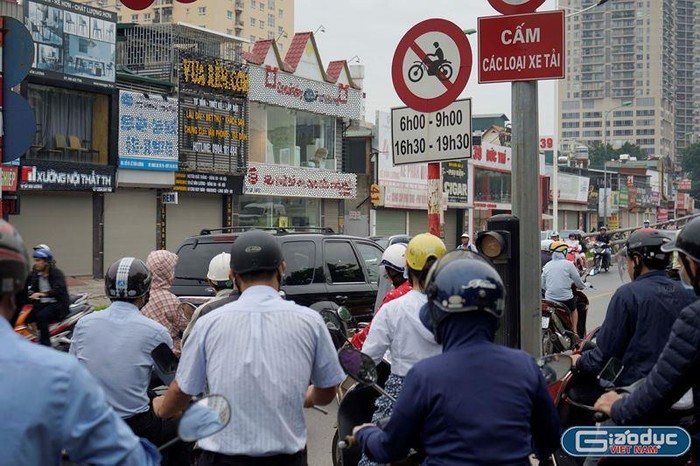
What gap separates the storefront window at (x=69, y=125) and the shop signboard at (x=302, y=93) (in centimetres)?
710

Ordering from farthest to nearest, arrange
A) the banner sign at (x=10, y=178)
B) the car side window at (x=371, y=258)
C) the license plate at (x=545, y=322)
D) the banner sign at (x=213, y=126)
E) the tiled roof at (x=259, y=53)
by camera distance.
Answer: the tiled roof at (x=259, y=53) < the banner sign at (x=213, y=126) < the banner sign at (x=10, y=178) < the car side window at (x=371, y=258) < the license plate at (x=545, y=322)

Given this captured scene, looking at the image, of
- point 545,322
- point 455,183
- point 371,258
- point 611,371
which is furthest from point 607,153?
point 611,371

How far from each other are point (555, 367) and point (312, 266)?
286 inches

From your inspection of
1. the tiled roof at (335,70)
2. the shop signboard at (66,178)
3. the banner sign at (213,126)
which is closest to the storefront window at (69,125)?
the shop signboard at (66,178)

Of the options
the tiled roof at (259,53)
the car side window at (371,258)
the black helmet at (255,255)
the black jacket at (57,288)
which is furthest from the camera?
the tiled roof at (259,53)

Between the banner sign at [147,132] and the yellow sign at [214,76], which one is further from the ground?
the yellow sign at [214,76]

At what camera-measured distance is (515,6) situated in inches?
237

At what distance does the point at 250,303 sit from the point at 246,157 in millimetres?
29083

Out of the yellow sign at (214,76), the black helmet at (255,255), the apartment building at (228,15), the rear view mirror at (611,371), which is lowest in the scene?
the rear view mirror at (611,371)

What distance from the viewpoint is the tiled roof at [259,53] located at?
3279 cm

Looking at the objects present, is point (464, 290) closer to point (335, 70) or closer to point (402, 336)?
point (402, 336)

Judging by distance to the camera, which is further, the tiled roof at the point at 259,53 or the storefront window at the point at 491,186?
the storefront window at the point at 491,186

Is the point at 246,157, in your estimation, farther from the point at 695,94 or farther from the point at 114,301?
the point at 695,94

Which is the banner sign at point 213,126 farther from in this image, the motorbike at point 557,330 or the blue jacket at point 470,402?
the blue jacket at point 470,402
